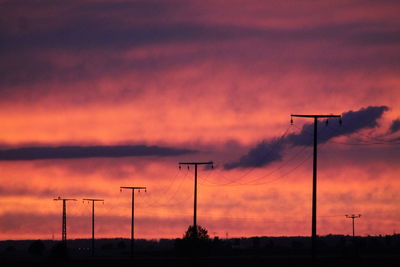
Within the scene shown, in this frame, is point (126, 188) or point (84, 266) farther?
point (126, 188)

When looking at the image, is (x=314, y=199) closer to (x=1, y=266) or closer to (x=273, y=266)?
(x=273, y=266)

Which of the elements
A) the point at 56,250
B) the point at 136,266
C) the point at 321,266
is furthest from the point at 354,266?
the point at 56,250

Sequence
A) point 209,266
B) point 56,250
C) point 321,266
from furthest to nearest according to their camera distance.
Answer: point 56,250
point 321,266
point 209,266

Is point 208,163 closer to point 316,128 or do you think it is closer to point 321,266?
point 321,266

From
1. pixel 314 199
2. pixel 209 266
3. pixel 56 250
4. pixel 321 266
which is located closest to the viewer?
pixel 314 199

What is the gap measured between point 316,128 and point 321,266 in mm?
39838

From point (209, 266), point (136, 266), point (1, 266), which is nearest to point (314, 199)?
point (209, 266)

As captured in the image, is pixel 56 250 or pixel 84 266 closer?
pixel 84 266

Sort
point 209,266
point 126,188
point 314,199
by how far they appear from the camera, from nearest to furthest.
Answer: point 314,199
point 209,266
point 126,188

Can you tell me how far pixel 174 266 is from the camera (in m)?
138

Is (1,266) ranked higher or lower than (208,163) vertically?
lower

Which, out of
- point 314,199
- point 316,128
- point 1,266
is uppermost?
point 316,128

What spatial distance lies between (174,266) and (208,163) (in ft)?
50.9

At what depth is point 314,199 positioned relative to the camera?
103m
